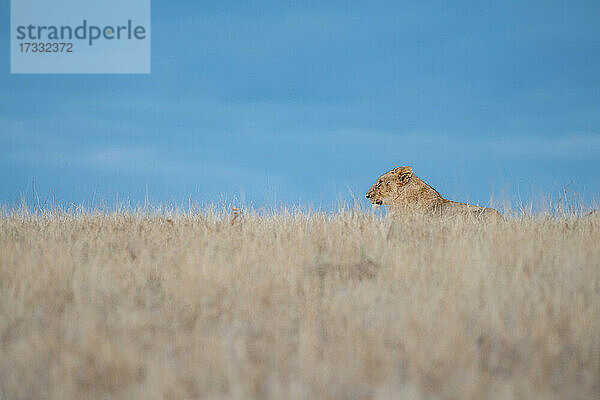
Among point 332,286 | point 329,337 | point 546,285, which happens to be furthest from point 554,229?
point 329,337

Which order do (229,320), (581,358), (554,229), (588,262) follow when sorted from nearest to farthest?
(581,358), (229,320), (588,262), (554,229)

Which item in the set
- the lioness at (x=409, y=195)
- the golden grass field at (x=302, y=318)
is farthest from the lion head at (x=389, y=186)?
the golden grass field at (x=302, y=318)

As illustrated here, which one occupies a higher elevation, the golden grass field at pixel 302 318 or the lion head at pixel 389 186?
the lion head at pixel 389 186

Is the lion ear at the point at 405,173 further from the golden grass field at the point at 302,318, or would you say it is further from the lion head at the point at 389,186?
the golden grass field at the point at 302,318

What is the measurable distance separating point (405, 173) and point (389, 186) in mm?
477

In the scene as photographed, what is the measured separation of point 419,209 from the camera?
1209cm

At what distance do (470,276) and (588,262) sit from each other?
1899 mm

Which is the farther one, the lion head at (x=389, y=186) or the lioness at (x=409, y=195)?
the lion head at (x=389, y=186)

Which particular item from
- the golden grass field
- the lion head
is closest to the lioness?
the lion head

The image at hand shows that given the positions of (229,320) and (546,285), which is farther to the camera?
(546,285)

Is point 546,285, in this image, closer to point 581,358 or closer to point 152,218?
point 581,358

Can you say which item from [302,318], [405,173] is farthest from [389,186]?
[302,318]

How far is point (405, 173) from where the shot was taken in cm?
1225

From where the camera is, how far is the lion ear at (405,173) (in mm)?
12242
